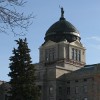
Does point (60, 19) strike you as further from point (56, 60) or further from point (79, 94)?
point (79, 94)

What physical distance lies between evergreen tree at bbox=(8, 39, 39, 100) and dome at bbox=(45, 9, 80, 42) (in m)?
42.4

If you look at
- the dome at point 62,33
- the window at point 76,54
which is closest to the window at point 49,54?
the dome at point 62,33

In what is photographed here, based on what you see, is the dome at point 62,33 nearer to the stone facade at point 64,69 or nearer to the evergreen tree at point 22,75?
the stone facade at point 64,69

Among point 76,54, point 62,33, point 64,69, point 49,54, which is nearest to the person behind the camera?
point 64,69

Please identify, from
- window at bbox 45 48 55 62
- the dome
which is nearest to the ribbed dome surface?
the dome

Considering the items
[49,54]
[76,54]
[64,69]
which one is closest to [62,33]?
[49,54]

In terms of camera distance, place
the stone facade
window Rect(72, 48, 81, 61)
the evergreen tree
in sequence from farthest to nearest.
Result: window Rect(72, 48, 81, 61) → the stone facade → the evergreen tree

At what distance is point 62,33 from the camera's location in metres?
93.2

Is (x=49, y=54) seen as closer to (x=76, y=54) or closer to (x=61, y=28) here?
(x=76, y=54)

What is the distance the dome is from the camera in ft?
306

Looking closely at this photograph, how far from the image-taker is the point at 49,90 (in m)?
82.2

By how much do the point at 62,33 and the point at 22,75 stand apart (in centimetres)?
4595

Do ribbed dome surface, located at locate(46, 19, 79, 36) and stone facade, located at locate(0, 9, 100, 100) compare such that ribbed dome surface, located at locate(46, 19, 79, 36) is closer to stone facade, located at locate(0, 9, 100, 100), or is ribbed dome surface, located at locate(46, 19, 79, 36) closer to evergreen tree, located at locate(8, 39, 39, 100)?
stone facade, located at locate(0, 9, 100, 100)

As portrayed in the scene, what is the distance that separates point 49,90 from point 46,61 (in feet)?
43.3
